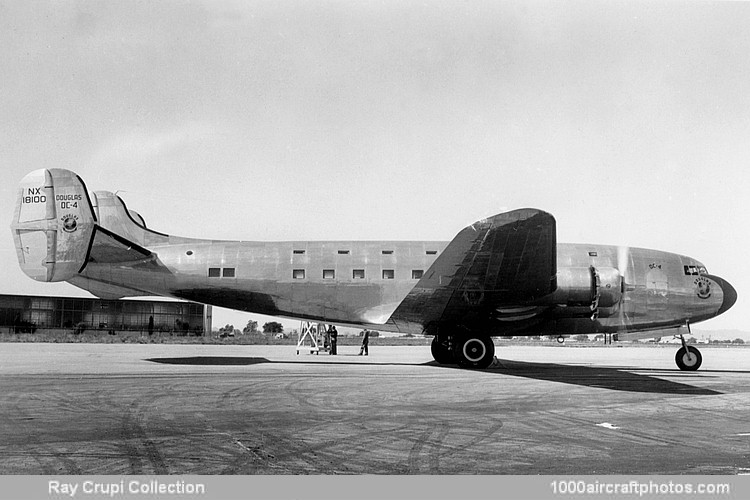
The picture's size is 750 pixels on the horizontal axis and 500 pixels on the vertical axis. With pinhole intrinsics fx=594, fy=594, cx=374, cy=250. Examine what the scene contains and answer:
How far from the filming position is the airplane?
15.8 metres

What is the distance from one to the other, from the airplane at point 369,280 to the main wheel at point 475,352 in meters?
0.03

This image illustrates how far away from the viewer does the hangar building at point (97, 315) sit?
5544cm

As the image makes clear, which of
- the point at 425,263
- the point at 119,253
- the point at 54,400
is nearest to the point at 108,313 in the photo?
the point at 119,253

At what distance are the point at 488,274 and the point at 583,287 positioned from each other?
2.90 m

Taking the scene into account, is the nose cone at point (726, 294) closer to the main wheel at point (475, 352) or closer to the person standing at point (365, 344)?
the main wheel at point (475, 352)

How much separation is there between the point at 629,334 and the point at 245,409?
1437 centimetres

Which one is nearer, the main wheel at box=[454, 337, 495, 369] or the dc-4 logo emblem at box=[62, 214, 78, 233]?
the dc-4 logo emblem at box=[62, 214, 78, 233]

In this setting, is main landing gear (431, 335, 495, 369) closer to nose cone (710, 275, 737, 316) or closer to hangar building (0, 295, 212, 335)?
nose cone (710, 275, 737, 316)

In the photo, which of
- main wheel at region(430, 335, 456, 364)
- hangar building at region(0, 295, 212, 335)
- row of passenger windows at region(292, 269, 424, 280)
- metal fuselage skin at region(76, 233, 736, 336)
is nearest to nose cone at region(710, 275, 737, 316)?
metal fuselage skin at region(76, 233, 736, 336)

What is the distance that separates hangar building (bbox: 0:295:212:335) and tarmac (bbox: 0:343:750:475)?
46089 millimetres

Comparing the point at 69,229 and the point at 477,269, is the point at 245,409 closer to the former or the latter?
the point at 477,269

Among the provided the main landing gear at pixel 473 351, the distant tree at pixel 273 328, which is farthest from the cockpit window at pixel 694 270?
the distant tree at pixel 273 328

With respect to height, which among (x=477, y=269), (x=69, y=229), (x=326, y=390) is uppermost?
(x=69, y=229)

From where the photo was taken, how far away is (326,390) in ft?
37.5
